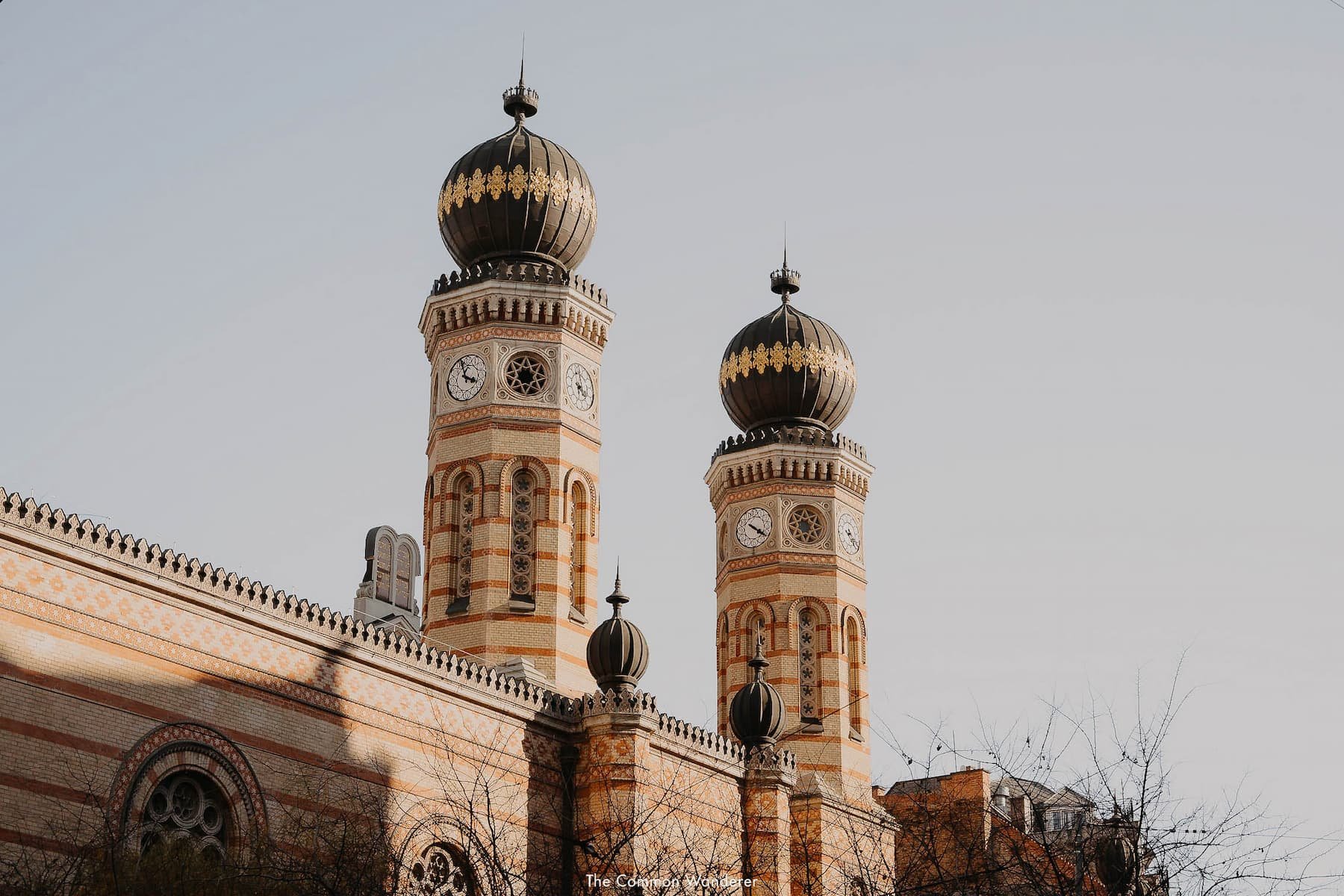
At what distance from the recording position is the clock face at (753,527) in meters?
34.8

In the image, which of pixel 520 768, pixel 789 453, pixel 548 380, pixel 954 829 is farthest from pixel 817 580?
pixel 954 829

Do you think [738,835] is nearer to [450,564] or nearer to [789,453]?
[450,564]

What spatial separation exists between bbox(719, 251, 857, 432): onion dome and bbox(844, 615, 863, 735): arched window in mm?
4144

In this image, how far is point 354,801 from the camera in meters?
21.2

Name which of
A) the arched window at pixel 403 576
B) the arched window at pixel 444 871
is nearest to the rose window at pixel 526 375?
the arched window at pixel 403 576

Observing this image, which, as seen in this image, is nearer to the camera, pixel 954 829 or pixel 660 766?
pixel 954 829

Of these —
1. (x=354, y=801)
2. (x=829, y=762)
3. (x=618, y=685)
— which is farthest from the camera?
(x=829, y=762)

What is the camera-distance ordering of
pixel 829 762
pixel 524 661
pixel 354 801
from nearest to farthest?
1. pixel 354 801
2. pixel 524 661
3. pixel 829 762

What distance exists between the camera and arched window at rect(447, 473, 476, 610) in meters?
28.0

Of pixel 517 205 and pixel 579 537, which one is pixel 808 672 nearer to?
pixel 579 537

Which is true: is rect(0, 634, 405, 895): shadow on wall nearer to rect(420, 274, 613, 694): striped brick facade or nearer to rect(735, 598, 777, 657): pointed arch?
rect(420, 274, 613, 694): striped brick facade

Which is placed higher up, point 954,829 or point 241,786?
point 241,786

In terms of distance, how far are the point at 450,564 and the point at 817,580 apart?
8.84 meters

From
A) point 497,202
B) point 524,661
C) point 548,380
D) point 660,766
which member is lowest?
point 660,766
